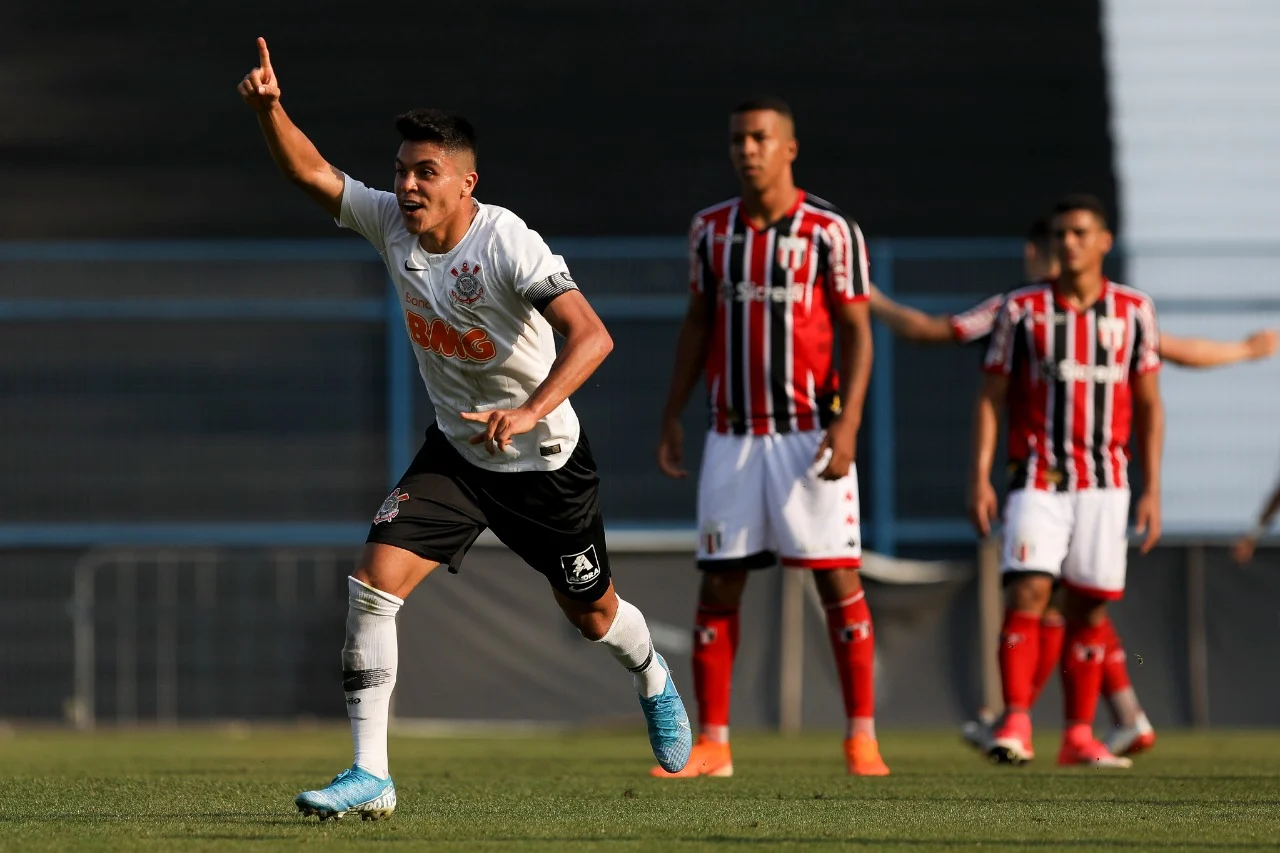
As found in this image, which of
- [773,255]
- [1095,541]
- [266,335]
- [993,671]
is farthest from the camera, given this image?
[266,335]

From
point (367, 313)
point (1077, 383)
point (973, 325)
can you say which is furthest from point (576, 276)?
point (1077, 383)

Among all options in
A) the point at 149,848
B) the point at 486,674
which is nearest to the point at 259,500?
the point at 486,674

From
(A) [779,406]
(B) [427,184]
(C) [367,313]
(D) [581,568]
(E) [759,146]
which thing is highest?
(E) [759,146]

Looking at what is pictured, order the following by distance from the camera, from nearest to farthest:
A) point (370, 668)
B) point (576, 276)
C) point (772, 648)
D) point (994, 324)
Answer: point (370, 668) < point (994, 324) < point (772, 648) < point (576, 276)

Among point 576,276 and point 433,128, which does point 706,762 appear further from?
point 576,276

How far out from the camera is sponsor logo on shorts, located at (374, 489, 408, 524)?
18.7 feet

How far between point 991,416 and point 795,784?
2.19 metres

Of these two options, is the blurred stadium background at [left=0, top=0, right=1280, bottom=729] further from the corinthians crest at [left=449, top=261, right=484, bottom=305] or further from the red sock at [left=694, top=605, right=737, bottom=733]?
the corinthians crest at [left=449, top=261, right=484, bottom=305]

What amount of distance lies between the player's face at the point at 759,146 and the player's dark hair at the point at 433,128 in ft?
5.81

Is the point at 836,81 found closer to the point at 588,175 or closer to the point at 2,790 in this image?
the point at 588,175

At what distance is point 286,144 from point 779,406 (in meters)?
2.31

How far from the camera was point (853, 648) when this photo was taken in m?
7.54

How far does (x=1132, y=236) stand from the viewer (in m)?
15.4

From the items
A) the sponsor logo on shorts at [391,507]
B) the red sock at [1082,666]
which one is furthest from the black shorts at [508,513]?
the red sock at [1082,666]
